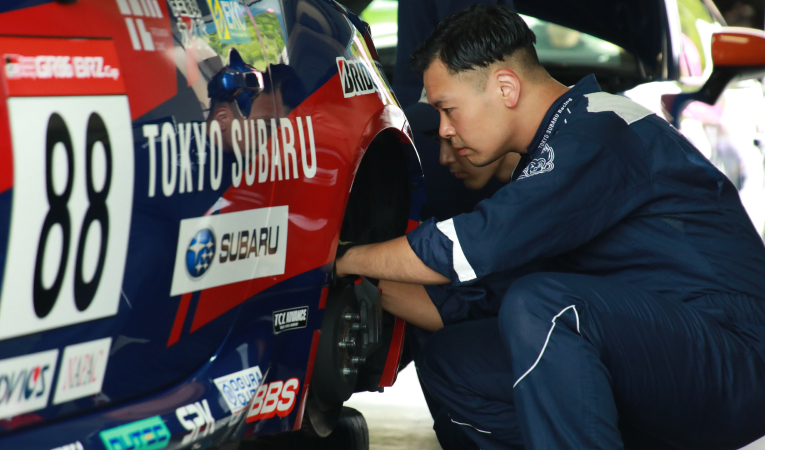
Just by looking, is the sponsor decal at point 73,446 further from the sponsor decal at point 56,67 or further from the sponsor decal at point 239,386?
the sponsor decal at point 56,67

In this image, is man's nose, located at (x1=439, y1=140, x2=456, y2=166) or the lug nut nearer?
the lug nut

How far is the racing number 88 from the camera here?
0.98 metres

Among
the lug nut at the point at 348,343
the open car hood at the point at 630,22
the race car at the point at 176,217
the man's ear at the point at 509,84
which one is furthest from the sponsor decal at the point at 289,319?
the open car hood at the point at 630,22

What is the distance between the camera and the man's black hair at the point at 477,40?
5.78ft

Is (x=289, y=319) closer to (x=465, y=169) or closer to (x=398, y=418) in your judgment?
(x=465, y=169)

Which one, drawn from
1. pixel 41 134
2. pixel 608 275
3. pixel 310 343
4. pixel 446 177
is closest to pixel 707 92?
pixel 446 177

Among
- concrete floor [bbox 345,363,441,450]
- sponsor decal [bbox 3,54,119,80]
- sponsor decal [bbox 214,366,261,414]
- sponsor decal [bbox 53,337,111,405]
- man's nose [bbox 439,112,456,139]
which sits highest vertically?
sponsor decal [bbox 3,54,119,80]

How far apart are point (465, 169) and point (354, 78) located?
2.17 feet

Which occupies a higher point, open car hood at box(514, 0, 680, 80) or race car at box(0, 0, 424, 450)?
open car hood at box(514, 0, 680, 80)

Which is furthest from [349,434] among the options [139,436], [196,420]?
[139,436]

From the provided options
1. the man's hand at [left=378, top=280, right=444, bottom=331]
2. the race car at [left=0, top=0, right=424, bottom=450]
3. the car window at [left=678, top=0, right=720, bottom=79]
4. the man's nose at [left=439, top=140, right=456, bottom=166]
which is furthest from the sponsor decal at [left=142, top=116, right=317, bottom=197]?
the car window at [left=678, top=0, right=720, bottom=79]

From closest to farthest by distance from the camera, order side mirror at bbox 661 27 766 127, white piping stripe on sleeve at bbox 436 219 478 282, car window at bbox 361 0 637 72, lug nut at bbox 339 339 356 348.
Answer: white piping stripe on sleeve at bbox 436 219 478 282 → lug nut at bbox 339 339 356 348 → side mirror at bbox 661 27 766 127 → car window at bbox 361 0 637 72

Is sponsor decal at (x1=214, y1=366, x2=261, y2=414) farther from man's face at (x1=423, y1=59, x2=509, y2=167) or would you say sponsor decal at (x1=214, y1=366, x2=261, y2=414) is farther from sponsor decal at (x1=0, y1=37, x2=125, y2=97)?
man's face at (x1=423, y1=59, x2=509, y2=167)

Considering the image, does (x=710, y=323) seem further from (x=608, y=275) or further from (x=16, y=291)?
(x=16, y=291)
